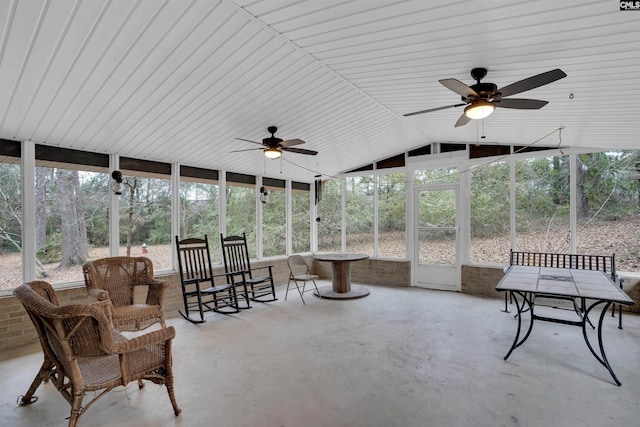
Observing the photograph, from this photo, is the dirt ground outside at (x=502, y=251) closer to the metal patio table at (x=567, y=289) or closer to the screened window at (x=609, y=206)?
the screened window at (x=609, y=206)

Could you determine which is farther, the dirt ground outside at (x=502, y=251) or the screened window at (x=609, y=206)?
the screened window at (x=609, y=206)

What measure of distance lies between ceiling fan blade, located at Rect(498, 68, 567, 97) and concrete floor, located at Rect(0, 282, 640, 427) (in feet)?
8.25

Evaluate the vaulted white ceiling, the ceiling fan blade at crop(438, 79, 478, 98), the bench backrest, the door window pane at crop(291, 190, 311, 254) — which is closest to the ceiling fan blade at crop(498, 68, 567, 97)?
the ceiling fan blade at crop(438, 79, 478, 98)

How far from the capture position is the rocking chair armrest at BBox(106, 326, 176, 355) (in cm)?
212

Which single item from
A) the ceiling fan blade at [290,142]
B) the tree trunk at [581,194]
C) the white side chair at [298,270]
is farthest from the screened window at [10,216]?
the tree trunk at [581,194]

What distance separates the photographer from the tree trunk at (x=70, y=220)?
14.4 feet

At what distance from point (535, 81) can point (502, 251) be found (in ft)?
13.9

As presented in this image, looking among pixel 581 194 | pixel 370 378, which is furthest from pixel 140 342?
pixel 581 194

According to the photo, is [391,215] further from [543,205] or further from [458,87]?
[458,87]

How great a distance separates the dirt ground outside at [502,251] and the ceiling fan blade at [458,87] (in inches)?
157

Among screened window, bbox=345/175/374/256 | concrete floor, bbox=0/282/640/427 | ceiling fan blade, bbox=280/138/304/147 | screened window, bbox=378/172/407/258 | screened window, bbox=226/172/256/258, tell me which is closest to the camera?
concrete floor, bbox=0/282/640/427

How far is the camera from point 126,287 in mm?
3891

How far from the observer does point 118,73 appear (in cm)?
301

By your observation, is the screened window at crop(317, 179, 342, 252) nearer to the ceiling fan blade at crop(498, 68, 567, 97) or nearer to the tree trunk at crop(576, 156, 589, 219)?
the tree trunk at crop(576, 156, 589, 219)
